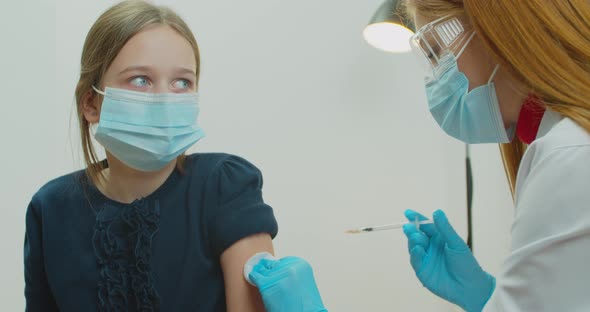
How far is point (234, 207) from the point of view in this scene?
1097 millimetres

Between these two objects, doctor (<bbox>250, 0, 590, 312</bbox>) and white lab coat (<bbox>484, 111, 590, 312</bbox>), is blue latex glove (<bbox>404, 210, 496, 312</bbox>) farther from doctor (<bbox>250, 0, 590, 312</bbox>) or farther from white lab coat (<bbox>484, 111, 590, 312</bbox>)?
white lab coat (<bbox>484, 111, 590, 312</bbox>)

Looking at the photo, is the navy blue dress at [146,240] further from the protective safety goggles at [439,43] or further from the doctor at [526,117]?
the protective safety goggles at [439,43]

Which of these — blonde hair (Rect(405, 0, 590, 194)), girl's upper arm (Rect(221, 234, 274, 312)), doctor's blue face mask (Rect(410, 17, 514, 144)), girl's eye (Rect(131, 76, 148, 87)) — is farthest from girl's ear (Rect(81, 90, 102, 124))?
blonde hair (Rect(405, 0, 590, 194))

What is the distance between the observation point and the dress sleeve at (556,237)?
73 cm

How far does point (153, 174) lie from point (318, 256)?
3.48 ft

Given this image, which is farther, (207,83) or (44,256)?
(207,83)

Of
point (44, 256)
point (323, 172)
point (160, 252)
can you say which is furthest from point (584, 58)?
point (323, 172)

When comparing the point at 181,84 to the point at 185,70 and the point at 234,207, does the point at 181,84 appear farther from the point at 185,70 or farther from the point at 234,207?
the point at 234,207

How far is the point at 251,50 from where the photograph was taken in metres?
2.06

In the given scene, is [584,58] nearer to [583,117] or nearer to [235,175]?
[583,117]

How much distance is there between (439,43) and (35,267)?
0.98 metres

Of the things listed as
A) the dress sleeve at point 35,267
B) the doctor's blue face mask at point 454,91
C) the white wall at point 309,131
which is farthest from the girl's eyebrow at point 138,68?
the white wall at point 309,131

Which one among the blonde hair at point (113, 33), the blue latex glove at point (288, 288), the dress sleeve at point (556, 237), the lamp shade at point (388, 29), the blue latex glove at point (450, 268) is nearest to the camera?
the dress sleeve at point (556, 237)

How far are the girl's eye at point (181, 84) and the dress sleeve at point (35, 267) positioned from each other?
42 cm
